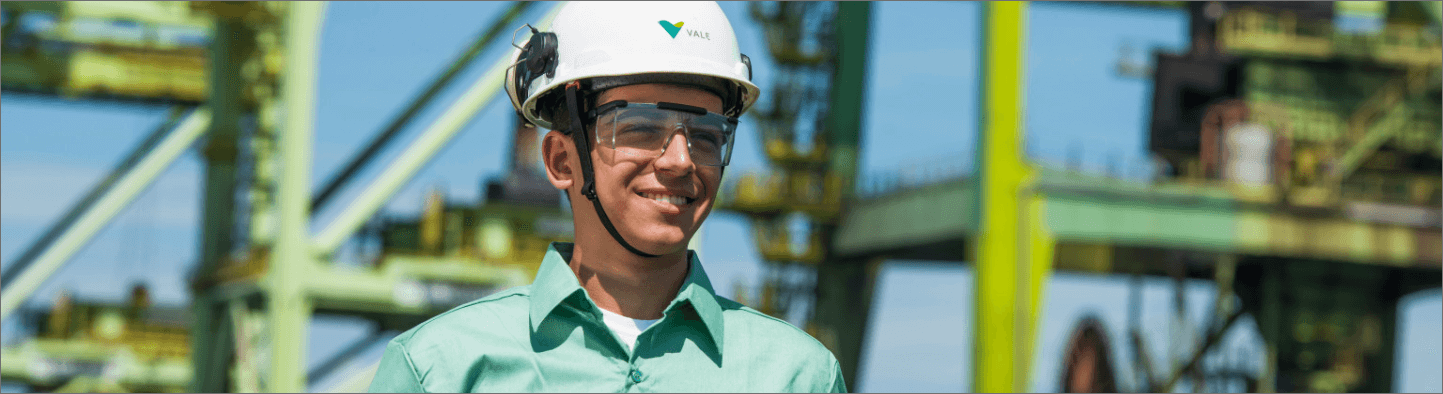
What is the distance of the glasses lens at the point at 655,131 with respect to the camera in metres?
3.69

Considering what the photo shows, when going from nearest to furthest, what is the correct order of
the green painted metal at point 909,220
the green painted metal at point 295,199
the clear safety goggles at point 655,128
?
1. the clear safety goggles at point 655,128
2. the green painted metal at point 909,220
3. the green painted metal at point 295,199

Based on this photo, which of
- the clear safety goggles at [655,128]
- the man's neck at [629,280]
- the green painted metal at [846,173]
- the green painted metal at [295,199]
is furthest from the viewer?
the green painted metal at [846,173]

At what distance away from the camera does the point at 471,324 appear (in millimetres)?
3598

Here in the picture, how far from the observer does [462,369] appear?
3.51 metres

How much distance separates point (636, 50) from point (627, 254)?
0.55m

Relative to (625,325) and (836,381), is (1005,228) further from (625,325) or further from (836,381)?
(625,325)

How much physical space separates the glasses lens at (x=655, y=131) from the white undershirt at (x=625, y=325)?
447 mm

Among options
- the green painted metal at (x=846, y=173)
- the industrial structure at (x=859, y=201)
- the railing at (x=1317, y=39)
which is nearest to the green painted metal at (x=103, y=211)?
the industrial structure at (x=859, y=201)

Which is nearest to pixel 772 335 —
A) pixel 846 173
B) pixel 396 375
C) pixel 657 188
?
pixel 657 188

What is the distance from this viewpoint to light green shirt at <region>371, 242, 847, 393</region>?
11.6 feet

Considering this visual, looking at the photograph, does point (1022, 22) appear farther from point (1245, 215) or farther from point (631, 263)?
point (631, 263)

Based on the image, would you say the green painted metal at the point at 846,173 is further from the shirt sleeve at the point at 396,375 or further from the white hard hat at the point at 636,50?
the shirt sleeve at the point at 396,375

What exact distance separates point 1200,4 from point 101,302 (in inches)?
1151

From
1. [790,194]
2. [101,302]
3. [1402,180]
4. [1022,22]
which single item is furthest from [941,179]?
[101,302]
